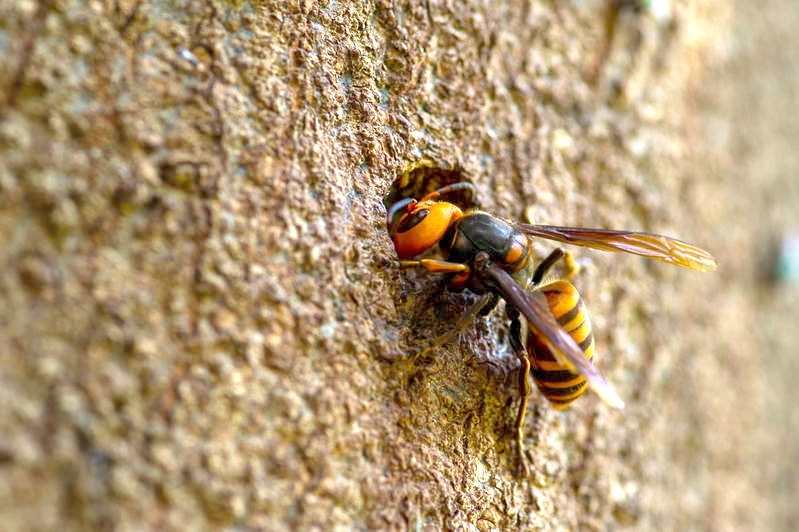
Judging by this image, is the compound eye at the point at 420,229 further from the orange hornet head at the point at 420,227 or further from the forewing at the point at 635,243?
the forewing at the point at 635,243

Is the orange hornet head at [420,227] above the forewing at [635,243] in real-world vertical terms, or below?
below

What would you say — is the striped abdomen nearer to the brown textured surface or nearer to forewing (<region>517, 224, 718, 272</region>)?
the brown textured surface

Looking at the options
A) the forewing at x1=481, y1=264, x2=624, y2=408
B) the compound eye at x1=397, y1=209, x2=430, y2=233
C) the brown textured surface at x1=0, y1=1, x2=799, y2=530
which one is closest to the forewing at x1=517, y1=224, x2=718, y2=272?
the brown textured surface at x1=0, y1=1, x2=799, y2=530

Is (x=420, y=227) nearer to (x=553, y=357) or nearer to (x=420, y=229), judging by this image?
(x=420, y=229)

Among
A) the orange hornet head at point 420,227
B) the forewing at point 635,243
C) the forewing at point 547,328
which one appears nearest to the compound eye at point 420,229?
the orange hornet head at point 420,227

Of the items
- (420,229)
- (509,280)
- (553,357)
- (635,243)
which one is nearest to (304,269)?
(420,229)

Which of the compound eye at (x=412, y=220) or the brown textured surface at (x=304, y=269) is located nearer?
the brown textured surface at (x=304, y=269)

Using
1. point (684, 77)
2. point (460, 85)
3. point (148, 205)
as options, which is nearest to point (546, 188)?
point (460, 85)
